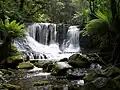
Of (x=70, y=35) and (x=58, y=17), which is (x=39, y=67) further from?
(x=58, y=17)

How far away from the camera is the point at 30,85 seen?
7676 millimetres

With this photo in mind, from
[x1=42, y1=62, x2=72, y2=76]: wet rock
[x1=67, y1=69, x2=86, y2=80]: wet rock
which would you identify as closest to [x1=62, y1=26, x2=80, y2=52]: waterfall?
[x1=42, y1=62, x2=72, y2=76]: wet rock

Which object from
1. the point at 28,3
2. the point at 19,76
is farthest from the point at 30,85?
the point at 28,3

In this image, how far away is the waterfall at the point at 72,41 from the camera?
1795cm

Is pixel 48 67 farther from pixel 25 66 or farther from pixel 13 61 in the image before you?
pixel 13 61

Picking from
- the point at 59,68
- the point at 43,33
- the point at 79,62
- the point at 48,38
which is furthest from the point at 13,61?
the point at 48,38

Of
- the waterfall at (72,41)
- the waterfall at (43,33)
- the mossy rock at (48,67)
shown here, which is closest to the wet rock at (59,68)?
the mossy rock at (48,67)

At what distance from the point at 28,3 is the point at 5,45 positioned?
31.9 feet

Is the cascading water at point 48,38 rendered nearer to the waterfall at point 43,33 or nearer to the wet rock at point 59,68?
the waterfall at point 43,33

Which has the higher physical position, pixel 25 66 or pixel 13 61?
pixel 13 61

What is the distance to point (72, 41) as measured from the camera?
722 inches

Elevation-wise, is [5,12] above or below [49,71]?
above

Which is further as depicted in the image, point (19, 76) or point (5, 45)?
point (5, 45)

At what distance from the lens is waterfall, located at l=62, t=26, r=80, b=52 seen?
17953mm
